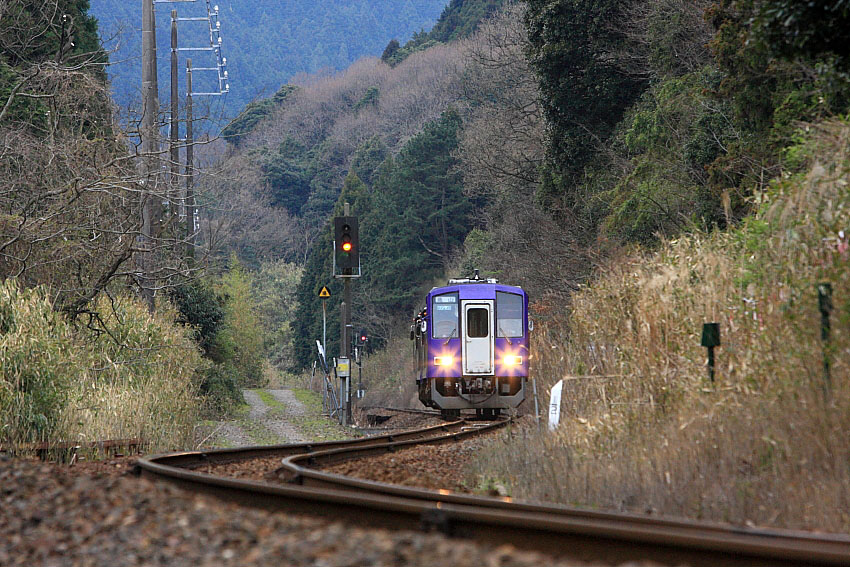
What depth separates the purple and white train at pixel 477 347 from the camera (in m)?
21.1

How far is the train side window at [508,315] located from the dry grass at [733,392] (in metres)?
9.44

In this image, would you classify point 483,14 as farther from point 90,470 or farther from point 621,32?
point 90,470

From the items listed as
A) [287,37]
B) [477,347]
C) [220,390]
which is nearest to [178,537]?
[477,347]

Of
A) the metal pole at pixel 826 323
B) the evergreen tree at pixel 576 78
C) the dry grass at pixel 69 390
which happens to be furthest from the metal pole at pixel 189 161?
the metal pole at pixel 826 323

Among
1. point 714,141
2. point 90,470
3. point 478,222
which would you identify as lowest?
point 90,470

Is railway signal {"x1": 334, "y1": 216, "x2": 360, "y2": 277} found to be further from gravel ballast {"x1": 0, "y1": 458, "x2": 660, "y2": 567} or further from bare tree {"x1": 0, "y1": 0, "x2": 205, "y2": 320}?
gravel ballast {"x1": 0, "y1": 458, "x2": 660, "y2": 567}

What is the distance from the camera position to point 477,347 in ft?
69.7

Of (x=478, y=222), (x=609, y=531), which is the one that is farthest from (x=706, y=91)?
(x=478, y=222)

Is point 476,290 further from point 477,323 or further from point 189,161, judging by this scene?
point 189,161

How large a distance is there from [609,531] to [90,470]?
6.25m

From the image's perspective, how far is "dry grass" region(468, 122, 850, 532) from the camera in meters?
6.74

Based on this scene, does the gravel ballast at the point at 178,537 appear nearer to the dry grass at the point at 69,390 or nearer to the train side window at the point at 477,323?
the dry grass at the point at 69,390

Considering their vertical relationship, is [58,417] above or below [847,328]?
below

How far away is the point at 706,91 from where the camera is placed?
17.5m
